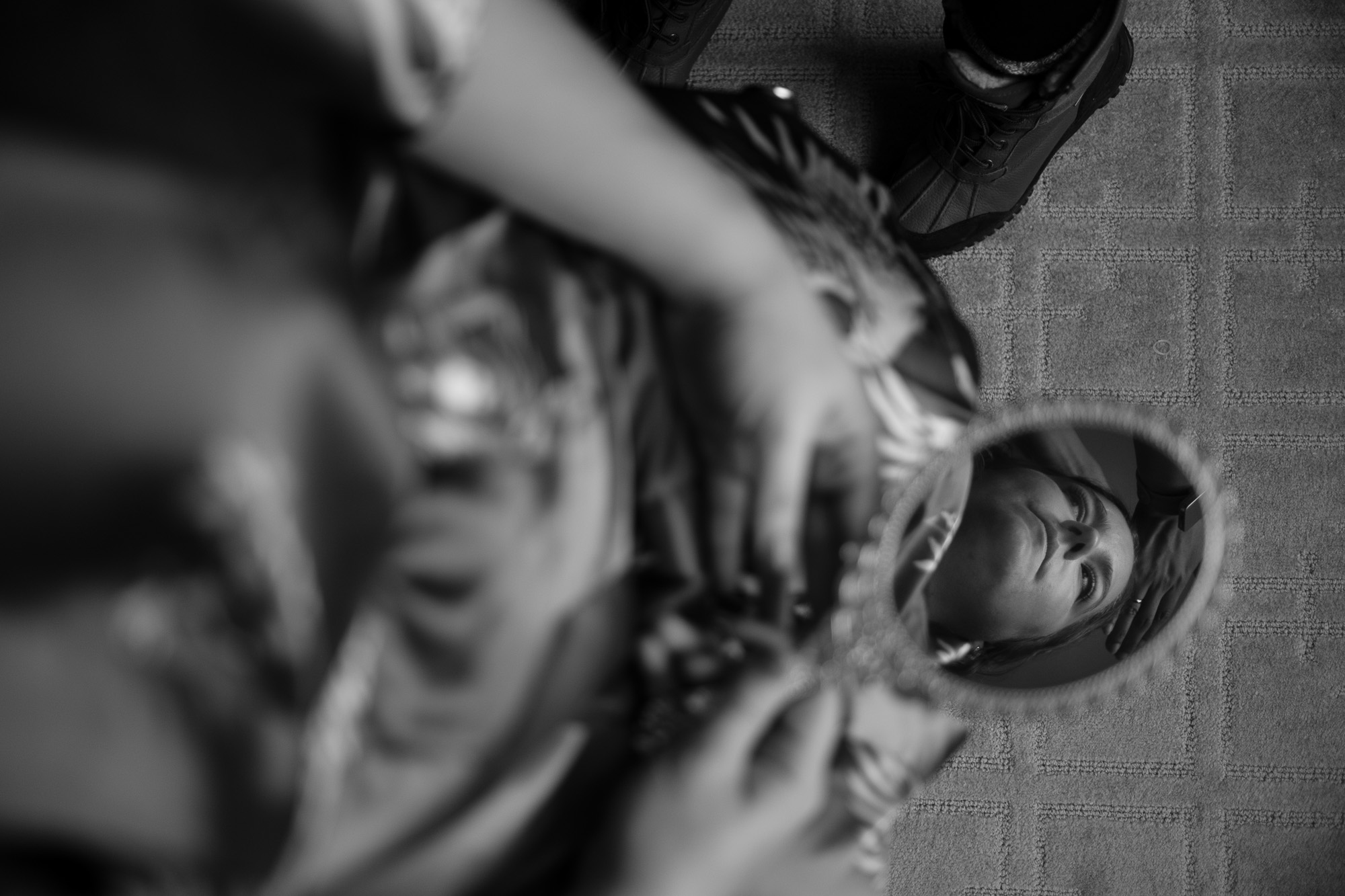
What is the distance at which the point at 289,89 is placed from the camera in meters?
0.28

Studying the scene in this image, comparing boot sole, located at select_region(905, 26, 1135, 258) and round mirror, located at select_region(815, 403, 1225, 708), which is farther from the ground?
round mirror, located at select_region(815, 403, 1225, 708)

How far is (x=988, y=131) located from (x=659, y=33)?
316 mm

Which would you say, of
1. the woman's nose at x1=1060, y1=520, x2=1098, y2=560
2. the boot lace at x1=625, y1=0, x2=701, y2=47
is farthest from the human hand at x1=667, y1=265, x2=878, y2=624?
the boot lace at x1=625, y1=0, x2=701, y2=47

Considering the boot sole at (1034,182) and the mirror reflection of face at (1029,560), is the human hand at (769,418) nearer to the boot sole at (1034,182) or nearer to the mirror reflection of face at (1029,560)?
the mirror reflection of face at (1029,560)

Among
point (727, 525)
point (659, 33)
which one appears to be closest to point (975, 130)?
point (659, 33)

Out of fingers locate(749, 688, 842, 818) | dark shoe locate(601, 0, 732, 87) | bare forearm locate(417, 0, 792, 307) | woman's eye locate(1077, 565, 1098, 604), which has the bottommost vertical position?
woman's eye locate(1077, 565, 1098, 604)

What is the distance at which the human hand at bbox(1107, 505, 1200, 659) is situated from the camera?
1.56 feet

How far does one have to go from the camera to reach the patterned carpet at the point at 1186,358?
0.94 m

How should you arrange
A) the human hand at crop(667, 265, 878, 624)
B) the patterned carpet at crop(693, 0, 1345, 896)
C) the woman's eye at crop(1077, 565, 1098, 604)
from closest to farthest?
1. the human hand at crop(667, 265, 878, 624)
2. the woman's eye at crop(1077, 565, 1098, 604)
3. the patterned carpet at crop(693, 0, 1345, 896)

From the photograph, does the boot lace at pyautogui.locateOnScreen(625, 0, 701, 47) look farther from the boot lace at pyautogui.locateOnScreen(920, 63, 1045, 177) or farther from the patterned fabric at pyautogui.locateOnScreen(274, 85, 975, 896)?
the patterned fabric at pyautogui.locateOnScreen(274, 85, 975, 896)

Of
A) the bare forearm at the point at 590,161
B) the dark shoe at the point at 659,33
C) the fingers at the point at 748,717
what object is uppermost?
the bare forearm at the point at 590,161

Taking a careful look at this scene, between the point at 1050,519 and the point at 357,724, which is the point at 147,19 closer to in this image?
the point at 357,724

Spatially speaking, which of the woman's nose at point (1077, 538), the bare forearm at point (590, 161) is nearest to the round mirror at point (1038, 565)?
the woman's nose at point (1077, 538)

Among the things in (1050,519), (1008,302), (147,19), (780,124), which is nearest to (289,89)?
(147,19)
